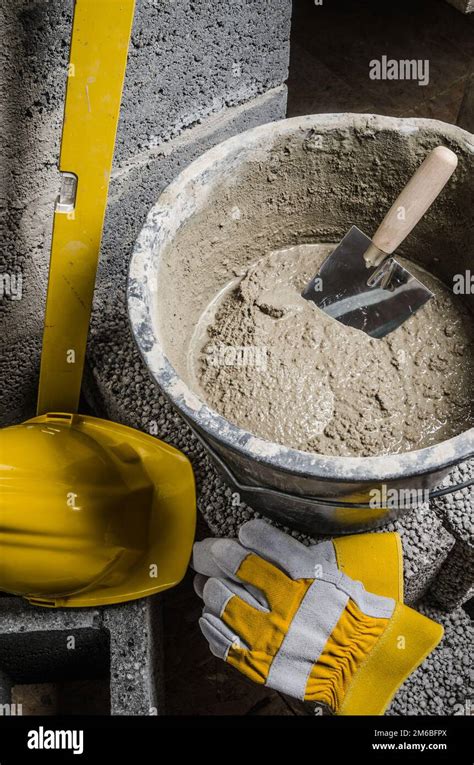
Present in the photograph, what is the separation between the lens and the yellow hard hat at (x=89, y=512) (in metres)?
1.59

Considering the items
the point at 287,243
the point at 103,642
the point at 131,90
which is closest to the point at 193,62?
the point at 131,90

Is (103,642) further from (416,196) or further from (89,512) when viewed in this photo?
(416,196)

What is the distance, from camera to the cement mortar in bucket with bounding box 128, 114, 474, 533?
1250mm

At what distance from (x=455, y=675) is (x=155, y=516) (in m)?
0.78

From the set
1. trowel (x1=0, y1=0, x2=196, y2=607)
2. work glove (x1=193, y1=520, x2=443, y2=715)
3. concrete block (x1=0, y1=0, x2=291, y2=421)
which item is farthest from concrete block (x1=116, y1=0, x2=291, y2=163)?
work glove (x1=193, y1=520, x2=443, y2=715)

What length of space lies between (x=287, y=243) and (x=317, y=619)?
869mm

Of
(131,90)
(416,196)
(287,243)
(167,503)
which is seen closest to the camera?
(416,196)

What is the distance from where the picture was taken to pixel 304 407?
1.57m

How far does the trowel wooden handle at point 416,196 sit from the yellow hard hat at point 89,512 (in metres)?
0.66

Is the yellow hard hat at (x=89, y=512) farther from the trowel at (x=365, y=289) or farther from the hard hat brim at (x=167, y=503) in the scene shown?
the trowel at (x=365, y=289)

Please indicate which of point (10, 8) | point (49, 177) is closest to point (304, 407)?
point (49, 177)

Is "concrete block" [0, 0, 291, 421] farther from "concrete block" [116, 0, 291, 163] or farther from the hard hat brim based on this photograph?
the hard hat brim

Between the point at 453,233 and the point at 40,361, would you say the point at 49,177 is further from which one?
the point at 453,233

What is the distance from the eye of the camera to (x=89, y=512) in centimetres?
165
